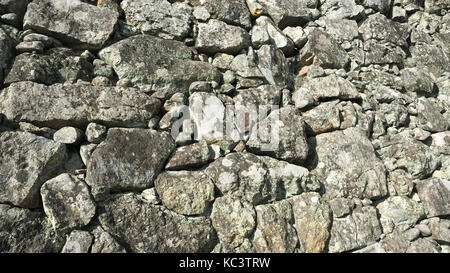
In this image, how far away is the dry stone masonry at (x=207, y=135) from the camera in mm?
2799

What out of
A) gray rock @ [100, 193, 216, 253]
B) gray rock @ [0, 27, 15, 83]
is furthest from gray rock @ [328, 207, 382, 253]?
gray rock @ [0, 27, 15, 83]

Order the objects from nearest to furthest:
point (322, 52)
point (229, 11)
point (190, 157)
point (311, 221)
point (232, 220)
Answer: point (232, 220) < point (190, 157) < point (311, 221) < point (229, 11) < point (322, 52)

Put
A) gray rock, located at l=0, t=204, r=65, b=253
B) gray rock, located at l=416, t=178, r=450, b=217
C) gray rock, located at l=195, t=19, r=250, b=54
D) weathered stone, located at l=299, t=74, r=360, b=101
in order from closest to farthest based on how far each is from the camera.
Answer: gray rock, located at l=0, t=204, r=65, b=253, gray rock, located at l=416, t=178, r=450, b=217, gray rock, located at l=195, t=19, r=250, b=54, weathered stone, located at l=299, t=74, r=360, b=101

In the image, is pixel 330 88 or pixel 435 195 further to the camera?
pixel 330 88

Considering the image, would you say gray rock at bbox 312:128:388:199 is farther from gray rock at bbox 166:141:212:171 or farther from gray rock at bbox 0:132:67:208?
gray rock at bbox 0:132:67:208

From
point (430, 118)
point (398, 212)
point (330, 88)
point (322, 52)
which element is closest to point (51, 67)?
point (330, 88)

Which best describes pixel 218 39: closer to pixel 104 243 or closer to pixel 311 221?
pixel 311 221

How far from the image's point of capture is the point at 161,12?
13.0 feet

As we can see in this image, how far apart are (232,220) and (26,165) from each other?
6.80 ft

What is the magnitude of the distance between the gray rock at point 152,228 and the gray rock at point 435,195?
3.04 m

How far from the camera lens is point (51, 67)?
3.21 meters

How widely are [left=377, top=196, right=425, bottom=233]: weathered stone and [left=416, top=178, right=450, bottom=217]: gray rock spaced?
128mm

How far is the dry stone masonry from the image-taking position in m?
2.80

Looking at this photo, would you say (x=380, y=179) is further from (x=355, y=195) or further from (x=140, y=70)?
(x=140, y=70)
